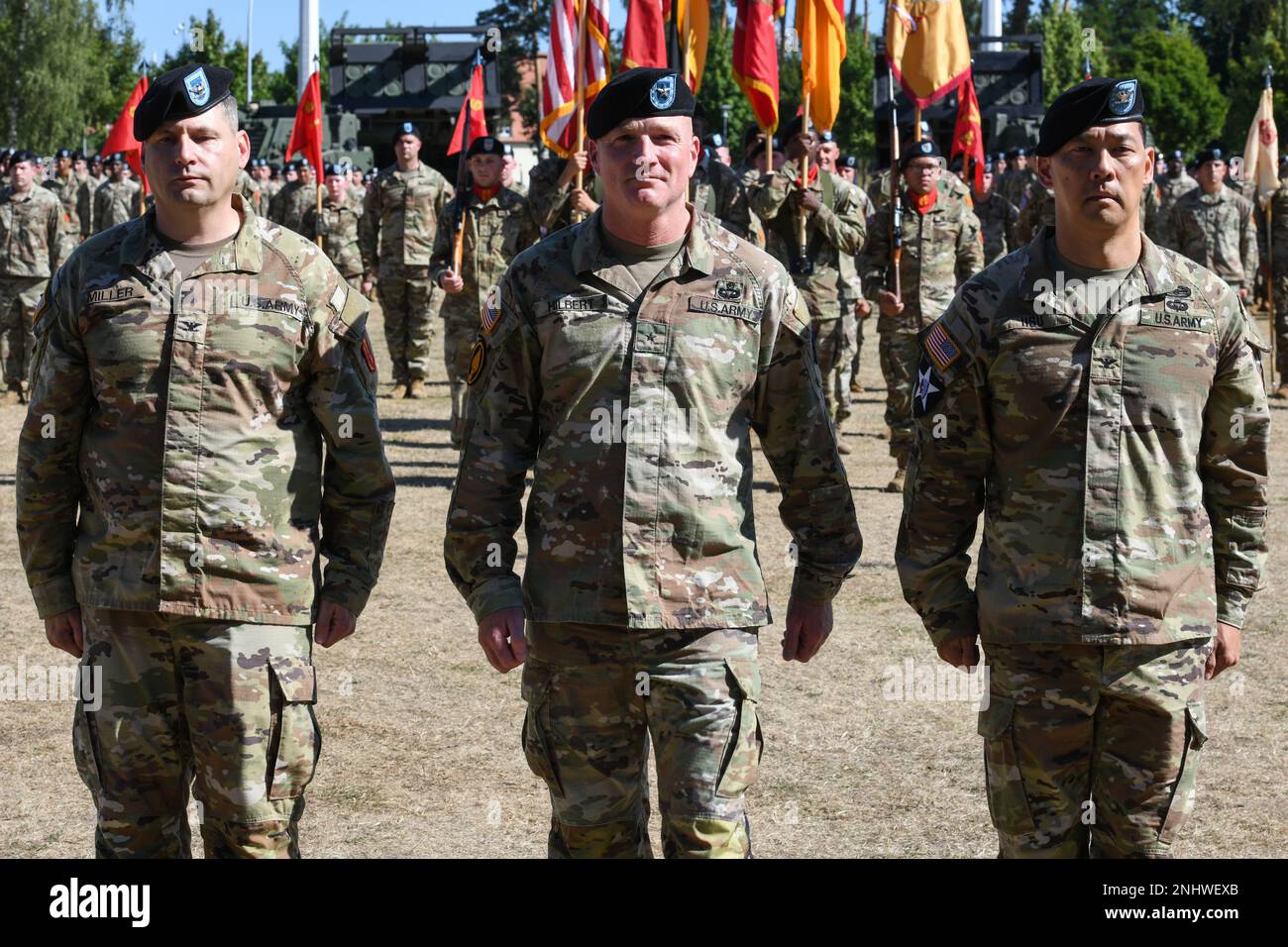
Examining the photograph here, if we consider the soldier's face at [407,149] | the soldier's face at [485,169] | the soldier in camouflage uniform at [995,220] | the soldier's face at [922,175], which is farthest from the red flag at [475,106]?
the soldier in camouflage uniform at [995,220]

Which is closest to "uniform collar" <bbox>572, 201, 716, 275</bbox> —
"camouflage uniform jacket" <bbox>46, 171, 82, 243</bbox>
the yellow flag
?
the yellow flag

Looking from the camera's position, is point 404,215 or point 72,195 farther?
point 72,195

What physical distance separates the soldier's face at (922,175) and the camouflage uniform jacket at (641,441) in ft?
24.9

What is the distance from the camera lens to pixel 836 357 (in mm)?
12172

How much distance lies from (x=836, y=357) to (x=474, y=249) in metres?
3.00

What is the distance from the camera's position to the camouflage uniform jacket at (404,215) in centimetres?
1634

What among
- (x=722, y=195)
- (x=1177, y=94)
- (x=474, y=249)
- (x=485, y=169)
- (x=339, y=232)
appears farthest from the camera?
(x=1177, y=94)

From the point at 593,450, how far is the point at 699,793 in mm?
794

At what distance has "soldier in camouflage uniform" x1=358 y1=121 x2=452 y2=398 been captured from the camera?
53.6 ft

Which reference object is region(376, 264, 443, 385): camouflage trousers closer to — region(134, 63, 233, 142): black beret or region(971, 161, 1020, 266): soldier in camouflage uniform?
region(971, 161, 1020, 266): soldier in camouflage uniform

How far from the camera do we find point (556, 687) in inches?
152

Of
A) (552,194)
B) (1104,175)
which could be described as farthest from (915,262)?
(1104,175)

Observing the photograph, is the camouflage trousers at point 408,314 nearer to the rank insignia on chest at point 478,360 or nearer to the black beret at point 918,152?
the black beret at point 918,152

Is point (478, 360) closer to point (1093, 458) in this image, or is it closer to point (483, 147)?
point (1093, 458)
